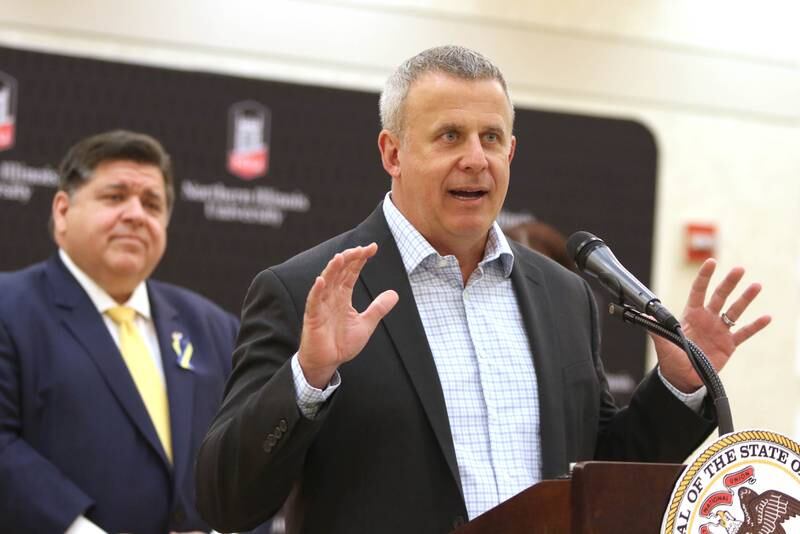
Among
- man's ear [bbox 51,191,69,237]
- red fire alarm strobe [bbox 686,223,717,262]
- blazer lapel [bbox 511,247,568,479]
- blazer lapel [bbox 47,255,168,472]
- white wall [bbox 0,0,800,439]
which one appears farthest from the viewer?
red fire alarm strobe [bbox 686,223,717,262]

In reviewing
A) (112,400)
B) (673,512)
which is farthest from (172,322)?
(673,512)

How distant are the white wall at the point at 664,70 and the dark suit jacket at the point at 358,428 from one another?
3590 millimetres

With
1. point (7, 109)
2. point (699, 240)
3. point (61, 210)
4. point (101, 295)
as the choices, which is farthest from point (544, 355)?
point (699, 240)

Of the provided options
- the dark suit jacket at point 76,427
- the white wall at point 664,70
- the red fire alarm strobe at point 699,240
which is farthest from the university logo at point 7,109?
the red fire alarm strobe at point 699,240

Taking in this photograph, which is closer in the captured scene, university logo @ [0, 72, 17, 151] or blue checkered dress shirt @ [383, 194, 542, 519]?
blue checkered dress shirt @ [383, 194, 542, 519]

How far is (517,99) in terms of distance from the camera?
6.44 meters

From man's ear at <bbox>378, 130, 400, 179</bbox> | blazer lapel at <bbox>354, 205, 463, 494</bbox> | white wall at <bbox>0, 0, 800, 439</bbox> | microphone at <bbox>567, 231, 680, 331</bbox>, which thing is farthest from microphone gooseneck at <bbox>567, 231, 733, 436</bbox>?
white wall at <bbox>0, 0, 800, 439</bbox>

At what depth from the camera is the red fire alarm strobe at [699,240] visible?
6836 millimetres

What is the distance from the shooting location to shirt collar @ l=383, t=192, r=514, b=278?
8.52 ft

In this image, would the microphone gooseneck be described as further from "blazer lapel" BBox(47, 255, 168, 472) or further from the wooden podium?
"blazer lapel" BBox(47, 255, 168, 472)

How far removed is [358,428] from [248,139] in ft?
12.0

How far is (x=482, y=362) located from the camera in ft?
8.33

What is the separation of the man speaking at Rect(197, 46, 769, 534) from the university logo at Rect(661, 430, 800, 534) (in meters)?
0.56

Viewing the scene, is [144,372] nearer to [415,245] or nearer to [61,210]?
[61,210]
